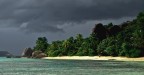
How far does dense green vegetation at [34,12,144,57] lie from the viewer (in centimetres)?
13775

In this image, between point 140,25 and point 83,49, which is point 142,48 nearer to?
point 140,25

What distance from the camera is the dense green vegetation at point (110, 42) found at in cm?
13775

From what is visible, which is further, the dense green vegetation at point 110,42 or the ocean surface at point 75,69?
the dense green vegetation at point 110,42

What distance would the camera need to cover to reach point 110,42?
156875mm

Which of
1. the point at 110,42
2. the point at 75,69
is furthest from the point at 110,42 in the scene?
the point at 75,69

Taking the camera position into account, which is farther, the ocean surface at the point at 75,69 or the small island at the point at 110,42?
the small island at the point at 110,42

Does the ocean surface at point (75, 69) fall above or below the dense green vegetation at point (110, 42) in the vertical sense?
below

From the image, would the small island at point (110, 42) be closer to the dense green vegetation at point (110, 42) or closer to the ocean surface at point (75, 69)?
the dense green vegetation at point (110, 42)

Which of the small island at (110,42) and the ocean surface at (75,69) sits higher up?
the small island at (110,42)

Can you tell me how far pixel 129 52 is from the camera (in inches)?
5266

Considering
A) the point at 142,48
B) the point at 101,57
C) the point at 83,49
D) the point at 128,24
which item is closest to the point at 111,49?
the point at 101,57

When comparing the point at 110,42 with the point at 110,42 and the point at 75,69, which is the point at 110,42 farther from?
the point at 75,69

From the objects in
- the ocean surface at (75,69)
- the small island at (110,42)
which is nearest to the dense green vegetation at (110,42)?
the small island at (110,42)

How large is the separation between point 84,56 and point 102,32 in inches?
835
